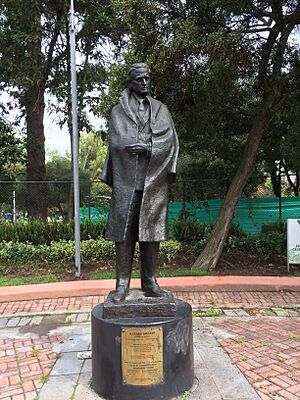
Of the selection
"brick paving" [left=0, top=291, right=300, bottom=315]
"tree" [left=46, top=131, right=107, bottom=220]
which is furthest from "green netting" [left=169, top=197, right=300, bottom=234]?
"brick paving" [left=0, top=291, right=300, bottom=315]

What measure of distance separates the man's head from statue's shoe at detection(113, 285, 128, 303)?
5.33ft

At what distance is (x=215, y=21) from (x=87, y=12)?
517 cm

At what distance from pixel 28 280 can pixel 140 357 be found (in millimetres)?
4570

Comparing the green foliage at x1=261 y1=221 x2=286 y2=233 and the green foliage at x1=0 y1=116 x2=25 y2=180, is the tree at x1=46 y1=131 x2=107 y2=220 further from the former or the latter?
the green foliage at x1=261 y1=221 x2=286 y2=233

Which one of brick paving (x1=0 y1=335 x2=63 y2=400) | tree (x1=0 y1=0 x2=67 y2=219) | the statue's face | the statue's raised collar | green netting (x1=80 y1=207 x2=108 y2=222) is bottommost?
brick paving (x1=0 y1=335 x2=63 y2=400)

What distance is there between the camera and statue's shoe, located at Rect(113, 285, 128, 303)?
3293mm

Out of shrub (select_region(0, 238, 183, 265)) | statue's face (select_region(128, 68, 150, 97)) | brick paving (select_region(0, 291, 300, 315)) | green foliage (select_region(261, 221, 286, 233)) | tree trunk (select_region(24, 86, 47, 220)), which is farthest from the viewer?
tree trunk (select_region(24, 86, 47, 220))

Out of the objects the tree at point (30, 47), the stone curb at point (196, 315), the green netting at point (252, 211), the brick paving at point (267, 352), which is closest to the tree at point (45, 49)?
the tree at point (30, 47)

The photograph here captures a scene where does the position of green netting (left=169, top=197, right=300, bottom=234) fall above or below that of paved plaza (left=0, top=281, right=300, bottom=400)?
above

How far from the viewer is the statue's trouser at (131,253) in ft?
10.8

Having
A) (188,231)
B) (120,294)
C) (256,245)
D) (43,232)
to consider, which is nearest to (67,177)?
(43,232)

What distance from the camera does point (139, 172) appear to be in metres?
3.29

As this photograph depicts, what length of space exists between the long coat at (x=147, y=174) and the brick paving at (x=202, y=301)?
2.88m

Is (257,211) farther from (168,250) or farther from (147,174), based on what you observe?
(147,174)
